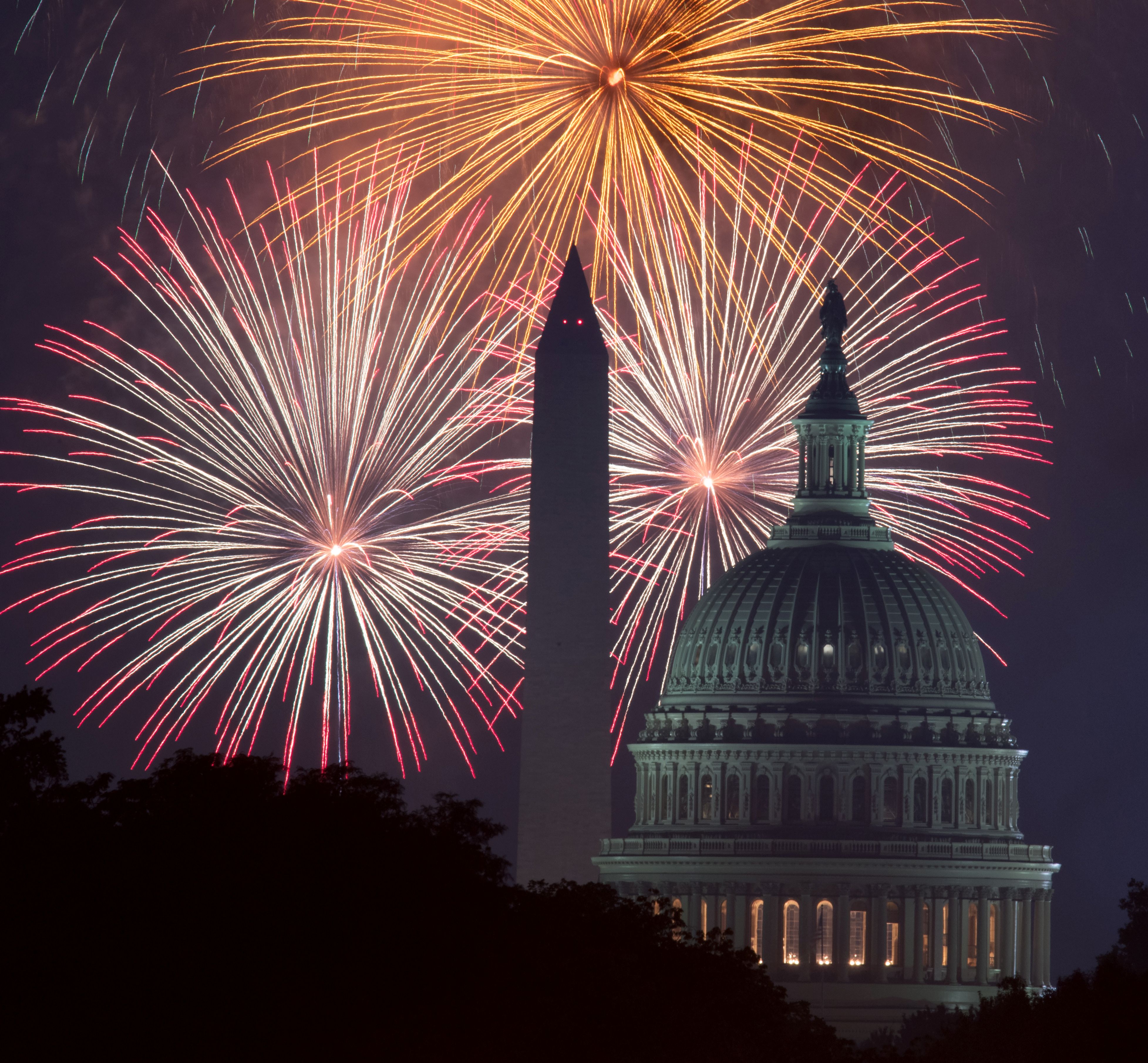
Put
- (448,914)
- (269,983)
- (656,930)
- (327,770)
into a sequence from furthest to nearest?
(656,930) < (327,770) < (448,914) < (269,983)

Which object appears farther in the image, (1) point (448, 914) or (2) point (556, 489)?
(2) point (556, 489)

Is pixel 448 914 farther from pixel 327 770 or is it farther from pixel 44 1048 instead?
pixel 44 1048

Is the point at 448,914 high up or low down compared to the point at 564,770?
down

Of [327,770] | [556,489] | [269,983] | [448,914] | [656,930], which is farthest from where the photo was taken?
[556,489]

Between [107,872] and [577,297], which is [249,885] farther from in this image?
[577,297]

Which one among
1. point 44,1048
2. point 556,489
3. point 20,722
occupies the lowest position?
point 44,1048

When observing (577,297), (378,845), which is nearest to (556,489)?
(577,297)

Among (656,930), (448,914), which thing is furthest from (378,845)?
(656,930)
